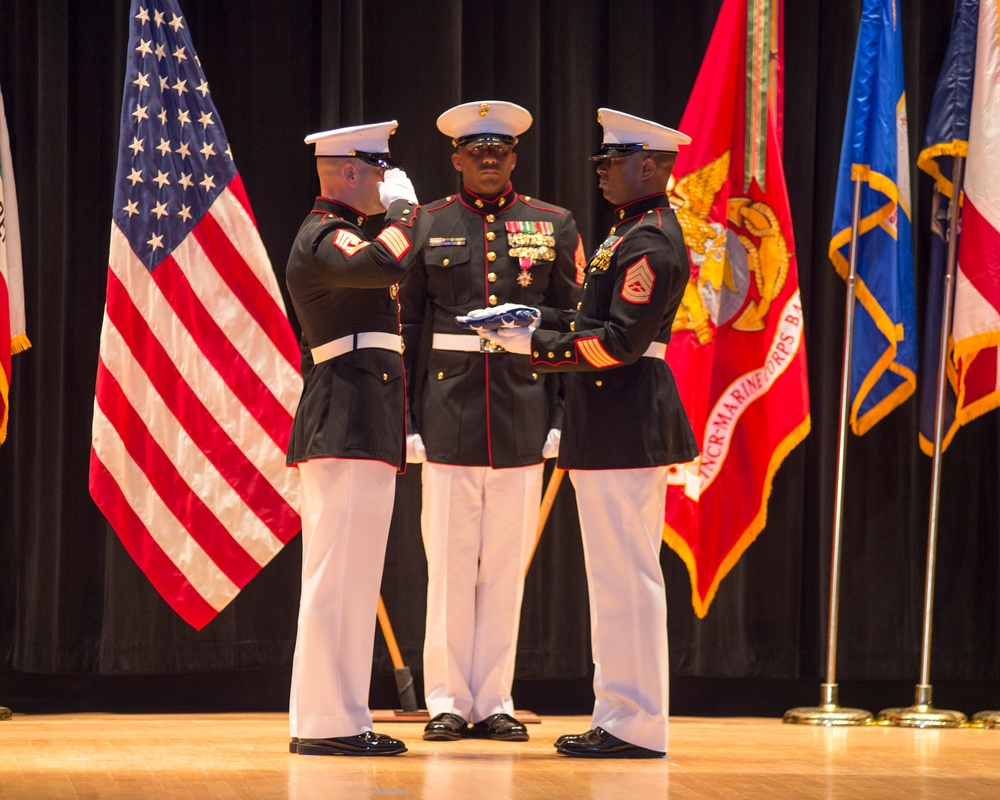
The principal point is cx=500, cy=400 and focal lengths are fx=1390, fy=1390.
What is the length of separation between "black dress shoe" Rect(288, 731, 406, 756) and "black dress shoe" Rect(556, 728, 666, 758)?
1.50 feet

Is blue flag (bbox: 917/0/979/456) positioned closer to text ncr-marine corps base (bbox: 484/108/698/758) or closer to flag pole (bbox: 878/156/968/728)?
flag pole (bbox: 878/156/968/728)

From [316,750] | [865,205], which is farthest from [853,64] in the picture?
[316,750]

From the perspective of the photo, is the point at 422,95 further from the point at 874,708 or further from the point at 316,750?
the point at 874,708

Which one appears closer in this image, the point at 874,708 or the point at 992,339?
the point at 992,339

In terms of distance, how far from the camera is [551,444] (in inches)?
162

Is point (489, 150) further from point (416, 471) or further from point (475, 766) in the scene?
point (475, 766)

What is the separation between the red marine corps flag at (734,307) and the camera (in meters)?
4.79

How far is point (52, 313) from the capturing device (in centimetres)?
484

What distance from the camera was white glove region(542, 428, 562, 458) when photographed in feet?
13.5

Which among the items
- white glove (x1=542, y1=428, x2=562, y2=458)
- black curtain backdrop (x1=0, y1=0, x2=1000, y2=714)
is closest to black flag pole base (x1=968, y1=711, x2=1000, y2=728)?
black curtain backdrop (x1=0, y1=0, x2=1000, y2=714)

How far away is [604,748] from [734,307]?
1932mm

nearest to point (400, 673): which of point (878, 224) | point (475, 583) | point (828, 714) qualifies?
point (475, 583)

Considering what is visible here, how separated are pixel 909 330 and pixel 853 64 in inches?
41.1

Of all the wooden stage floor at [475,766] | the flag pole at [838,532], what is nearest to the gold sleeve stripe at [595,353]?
the wooden stage floor at [475,766]
